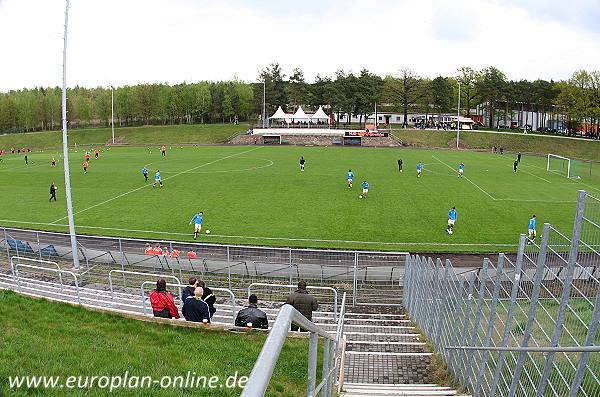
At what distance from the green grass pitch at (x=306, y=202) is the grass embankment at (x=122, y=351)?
15.1m

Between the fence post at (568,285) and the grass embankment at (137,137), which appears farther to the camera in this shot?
the grass embankment at (137,137)

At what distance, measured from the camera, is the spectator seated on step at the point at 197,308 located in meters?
9.77

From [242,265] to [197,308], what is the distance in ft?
33.9

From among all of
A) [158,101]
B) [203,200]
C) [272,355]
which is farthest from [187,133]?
[272,355]

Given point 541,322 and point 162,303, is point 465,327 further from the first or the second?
point 162,303

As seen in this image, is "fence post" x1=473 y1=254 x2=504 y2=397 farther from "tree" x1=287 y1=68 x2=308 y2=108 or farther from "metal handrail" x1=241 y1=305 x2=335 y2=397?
"tree" x1=287 y1=68 x2=308 y2=108

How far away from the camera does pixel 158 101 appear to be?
12394 cm

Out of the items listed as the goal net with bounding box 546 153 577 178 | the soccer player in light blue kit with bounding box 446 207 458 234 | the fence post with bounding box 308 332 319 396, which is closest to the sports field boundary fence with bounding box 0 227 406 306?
the soccer player in light blue kit with bounding box 446 207 458 234

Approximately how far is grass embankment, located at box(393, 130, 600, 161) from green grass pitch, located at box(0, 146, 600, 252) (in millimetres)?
21095

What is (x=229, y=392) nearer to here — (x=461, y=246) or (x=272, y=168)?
(x=461, y=246)

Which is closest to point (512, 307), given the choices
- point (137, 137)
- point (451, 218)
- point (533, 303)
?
point (533, 303)

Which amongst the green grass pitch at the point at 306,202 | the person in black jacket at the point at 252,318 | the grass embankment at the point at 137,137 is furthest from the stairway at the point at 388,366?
the grass embankment at the point at 137,137

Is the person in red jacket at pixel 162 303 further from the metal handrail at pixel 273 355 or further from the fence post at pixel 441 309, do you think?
the metal handrail at pixel 273 355

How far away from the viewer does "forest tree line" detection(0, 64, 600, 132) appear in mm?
106875
